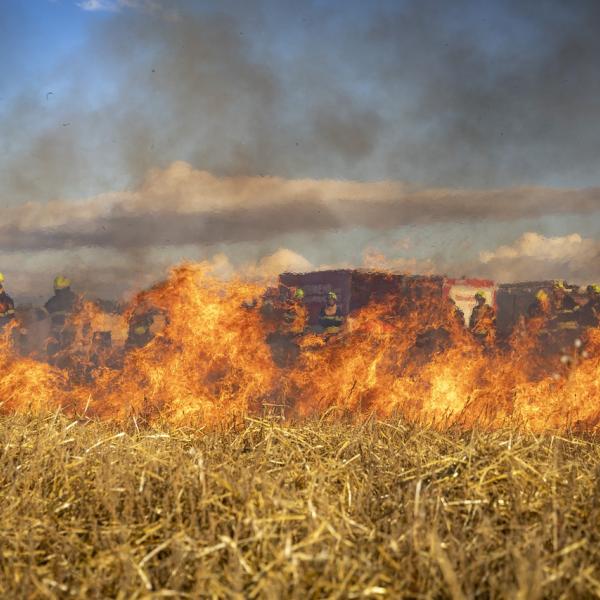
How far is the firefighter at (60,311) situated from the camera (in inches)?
610

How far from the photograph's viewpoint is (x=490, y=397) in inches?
426

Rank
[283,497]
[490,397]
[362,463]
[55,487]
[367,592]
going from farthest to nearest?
[490,397], [362,463], [55,487], [283,497], [367,592]

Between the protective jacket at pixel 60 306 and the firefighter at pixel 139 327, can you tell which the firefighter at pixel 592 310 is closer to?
the firefighter at pixel 139 327

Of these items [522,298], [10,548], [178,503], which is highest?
[522,298]

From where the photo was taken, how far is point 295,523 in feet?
A: 13.5

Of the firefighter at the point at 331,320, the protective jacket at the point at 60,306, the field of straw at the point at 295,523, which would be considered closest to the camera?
the field of straw at the point at 295,523

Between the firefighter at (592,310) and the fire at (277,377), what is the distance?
6211 mm

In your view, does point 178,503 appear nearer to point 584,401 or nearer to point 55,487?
point 55,487

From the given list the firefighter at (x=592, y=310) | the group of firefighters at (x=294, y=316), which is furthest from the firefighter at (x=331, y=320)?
the firefighter at (x=592, y=310)

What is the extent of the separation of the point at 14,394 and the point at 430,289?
52.0 feet

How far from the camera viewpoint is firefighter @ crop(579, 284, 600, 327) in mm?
18422

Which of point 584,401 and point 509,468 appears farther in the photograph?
point 584,401

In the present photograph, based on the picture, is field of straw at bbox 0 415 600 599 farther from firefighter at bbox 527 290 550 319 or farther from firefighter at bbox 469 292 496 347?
firefighter at bbox 527 290 550 319

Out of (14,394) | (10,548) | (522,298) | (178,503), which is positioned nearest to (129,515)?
(178,503)
